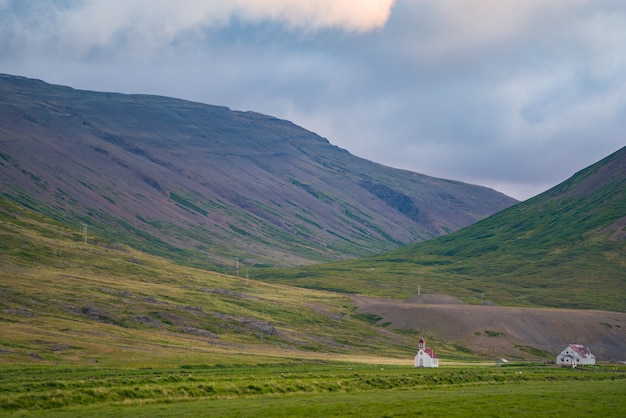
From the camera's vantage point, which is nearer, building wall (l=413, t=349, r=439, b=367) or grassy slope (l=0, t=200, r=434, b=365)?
grassy slope (l=0, t=200, r=434, b=365)

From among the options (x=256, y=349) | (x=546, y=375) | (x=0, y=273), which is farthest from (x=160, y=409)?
(x=0, y=273)

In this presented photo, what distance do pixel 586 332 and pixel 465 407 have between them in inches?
6015

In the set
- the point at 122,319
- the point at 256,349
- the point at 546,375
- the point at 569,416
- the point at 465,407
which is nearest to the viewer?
the point at 569,416

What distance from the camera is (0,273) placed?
192 meters

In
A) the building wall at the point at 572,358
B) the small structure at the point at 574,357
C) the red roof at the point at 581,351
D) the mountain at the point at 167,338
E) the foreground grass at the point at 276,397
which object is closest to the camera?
the foreground grass at the point at 276,397

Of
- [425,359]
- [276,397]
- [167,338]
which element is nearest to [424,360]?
[425,359]

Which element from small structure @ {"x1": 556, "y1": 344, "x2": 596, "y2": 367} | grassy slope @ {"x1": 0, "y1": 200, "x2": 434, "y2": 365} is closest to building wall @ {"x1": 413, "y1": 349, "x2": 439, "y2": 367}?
small structure @ {"x1": 556, "y1": 344, "x2": 596, "y2": 367}

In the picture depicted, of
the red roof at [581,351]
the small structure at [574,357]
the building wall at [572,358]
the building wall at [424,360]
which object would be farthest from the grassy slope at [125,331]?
the red roof at [581,351]

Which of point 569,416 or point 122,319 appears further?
point 122,319

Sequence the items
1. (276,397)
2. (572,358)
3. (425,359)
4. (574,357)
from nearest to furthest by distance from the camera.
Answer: (276,397) < (425,359) < (574,357) < (572,358)

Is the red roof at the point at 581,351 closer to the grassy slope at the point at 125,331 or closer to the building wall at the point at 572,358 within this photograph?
the building wall at the point at 572,358

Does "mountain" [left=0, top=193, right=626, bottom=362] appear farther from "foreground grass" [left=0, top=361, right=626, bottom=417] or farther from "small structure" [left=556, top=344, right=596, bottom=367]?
Answer: "foreground grass" [left=0, top=361, right=626, bottom=417]

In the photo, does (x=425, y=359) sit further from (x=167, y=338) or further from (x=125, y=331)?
(x=125, y=331)

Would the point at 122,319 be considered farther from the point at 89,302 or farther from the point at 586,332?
the point at 586,332
